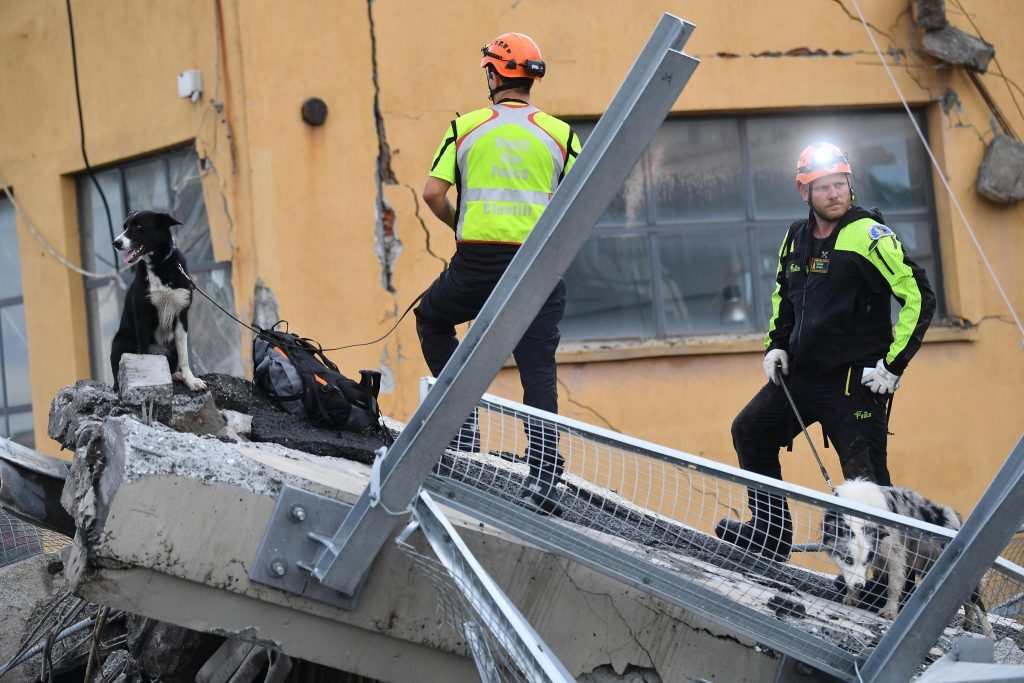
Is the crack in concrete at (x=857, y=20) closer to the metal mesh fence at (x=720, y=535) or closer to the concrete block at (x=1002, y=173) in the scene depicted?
the concrete block at (x=1002, y=173)

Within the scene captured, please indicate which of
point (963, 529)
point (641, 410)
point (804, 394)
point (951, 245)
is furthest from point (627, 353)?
point (963, 529)

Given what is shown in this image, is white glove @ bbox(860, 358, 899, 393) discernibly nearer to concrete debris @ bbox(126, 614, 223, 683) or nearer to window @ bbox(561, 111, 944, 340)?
concrete debris @ bbox(126, 614, 223, 683)

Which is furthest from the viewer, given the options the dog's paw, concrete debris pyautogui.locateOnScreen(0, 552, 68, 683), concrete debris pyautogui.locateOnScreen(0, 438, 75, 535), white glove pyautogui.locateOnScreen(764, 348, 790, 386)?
the dog's paw

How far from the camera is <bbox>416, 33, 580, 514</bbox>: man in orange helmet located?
433 centimetres

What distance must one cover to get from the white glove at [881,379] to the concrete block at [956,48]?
14.9 feet

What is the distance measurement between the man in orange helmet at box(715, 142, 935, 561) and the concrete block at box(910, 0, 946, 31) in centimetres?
408

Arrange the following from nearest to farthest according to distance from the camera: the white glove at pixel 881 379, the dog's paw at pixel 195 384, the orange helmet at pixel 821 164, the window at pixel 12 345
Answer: the white glove at pixel 881 379 < the orange helmet at pixel 821 164 < the dog's paw at pixel 195 384 < the window at pixel 12 345

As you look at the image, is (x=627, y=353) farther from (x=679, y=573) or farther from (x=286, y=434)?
(x=679, y=573)

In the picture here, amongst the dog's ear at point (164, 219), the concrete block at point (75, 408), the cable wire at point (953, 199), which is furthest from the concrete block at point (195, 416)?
the cable wire at point (953, 199)

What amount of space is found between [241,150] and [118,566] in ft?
16.8

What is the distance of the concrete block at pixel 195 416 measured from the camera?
3.89 meters

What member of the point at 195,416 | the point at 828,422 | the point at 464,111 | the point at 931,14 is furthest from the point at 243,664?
the point at 931,14

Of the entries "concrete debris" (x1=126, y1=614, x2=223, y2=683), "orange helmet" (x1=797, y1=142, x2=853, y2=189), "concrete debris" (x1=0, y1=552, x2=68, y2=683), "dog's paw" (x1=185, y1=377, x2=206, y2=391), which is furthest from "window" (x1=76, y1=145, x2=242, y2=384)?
"orange helmet" (x1=797, y1=142, x2=853, y2=189)

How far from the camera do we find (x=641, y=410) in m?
7.91
